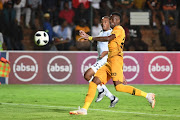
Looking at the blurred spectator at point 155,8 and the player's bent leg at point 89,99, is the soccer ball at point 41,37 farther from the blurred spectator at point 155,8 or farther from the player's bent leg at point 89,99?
the blurred spectator at point 155,8

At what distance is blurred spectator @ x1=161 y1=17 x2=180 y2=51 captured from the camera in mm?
19094

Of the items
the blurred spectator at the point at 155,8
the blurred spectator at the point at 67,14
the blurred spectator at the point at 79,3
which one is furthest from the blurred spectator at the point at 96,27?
the blurred spectator at the point at 155,8

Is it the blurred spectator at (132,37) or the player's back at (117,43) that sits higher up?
the player's back at (117,43)

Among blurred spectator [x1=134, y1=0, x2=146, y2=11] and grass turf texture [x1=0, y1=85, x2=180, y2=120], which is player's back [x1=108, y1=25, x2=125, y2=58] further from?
blurred spectator [x1=134, y1=0, x2=146, y2=11]

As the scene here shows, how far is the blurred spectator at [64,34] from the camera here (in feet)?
60.4

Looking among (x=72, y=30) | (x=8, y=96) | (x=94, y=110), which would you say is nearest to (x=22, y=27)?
(x=72, y=30)

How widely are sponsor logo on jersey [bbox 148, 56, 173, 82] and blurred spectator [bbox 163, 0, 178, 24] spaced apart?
5.67 feet

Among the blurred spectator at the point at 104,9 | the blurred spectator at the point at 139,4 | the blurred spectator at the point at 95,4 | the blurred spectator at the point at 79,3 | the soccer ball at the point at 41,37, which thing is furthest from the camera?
the blurred spectator at the point at 139,4

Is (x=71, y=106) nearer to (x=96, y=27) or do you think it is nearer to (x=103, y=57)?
(x=103, y=57)

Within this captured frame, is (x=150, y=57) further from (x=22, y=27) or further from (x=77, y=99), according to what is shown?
(x=77, y=99)

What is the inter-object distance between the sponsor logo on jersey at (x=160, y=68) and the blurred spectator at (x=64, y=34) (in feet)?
11.1

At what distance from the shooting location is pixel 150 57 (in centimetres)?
1878

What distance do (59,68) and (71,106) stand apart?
23.4 feet

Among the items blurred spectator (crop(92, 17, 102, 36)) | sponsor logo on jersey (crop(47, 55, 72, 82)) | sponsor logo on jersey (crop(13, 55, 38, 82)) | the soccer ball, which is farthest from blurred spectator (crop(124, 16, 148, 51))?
the soccer ball
